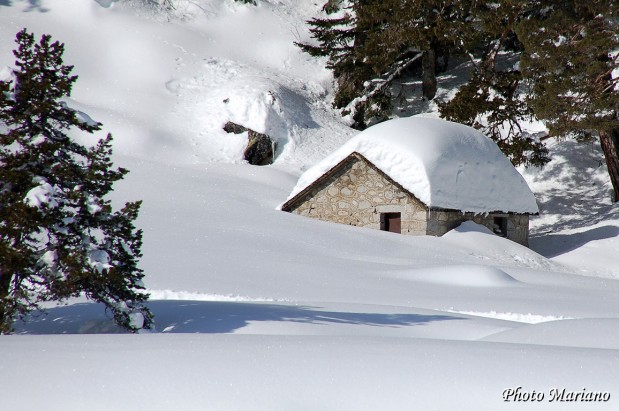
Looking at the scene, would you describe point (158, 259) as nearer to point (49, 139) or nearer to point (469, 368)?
point (49, 139)

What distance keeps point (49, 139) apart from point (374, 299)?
463cm

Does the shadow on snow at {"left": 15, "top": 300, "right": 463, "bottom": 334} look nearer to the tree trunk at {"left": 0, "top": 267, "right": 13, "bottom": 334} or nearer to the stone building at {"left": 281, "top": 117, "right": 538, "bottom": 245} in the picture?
the tree trunk at {"left": 0, "top": 267, "right": 13, "bottom": 334}

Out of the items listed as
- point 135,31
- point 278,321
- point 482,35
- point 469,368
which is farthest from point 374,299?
point 135,31

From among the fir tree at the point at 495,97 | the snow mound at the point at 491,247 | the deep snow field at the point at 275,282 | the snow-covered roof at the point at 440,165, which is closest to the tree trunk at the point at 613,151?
the deep snow field at the point at 275,282

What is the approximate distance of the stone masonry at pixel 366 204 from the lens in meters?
17.2

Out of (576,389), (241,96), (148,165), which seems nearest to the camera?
(576,389)

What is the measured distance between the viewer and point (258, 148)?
27.6 meters

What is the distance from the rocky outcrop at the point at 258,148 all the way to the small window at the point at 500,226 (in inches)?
421

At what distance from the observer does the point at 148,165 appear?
22391 millimetres

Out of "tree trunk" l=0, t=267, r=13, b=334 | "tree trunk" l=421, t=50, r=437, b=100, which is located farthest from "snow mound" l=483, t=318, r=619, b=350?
"tree trunk" l=421, t=50, r=437, b=100

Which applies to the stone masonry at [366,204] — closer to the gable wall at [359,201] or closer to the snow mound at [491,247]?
the gable wall at [359,201]

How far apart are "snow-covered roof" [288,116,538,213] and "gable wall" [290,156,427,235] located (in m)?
0.27

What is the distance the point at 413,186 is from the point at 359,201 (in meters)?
1.49

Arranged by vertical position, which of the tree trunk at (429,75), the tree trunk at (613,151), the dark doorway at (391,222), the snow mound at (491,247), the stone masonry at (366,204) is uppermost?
the tree trunk at (429,75)
